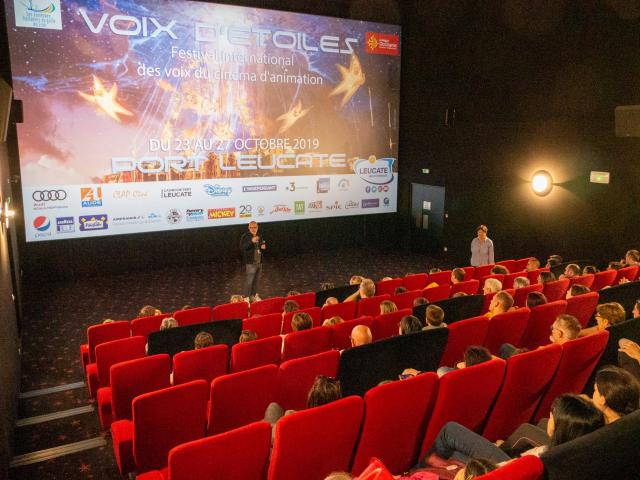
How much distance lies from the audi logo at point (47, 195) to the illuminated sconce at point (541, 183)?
8745 millimetres

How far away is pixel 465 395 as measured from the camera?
329 centimetres

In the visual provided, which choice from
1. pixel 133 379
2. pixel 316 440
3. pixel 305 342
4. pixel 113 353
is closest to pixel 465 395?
pixel 316 440

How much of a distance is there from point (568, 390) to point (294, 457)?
2.41m

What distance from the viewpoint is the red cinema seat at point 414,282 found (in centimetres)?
759

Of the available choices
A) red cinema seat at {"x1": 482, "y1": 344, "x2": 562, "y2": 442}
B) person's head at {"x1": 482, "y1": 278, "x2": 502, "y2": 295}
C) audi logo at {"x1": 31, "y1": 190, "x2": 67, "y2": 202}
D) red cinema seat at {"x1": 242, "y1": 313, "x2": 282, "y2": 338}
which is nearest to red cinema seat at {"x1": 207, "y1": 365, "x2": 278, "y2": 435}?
red cinema seat at {"x1": 482, "y1": 344, "x2": 562, "y2": 442}

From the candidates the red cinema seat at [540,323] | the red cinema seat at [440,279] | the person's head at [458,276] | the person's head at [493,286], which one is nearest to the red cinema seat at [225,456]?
the red cinema seat at [540,323]

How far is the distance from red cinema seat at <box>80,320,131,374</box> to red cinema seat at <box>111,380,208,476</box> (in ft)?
6.33

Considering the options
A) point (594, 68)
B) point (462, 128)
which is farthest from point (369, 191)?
point (594, 68)

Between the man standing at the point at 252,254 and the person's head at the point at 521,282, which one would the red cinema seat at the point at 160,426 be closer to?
the person's head at the point at 521,282

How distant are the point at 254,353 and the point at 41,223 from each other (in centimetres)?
692

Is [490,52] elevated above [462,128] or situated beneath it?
elevated above

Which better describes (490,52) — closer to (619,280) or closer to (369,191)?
(369,191)

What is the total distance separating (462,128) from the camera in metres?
11.4

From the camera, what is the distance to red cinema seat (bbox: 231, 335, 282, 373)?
429 cm
